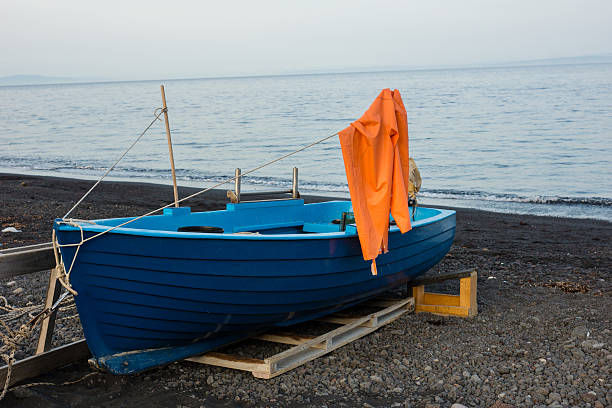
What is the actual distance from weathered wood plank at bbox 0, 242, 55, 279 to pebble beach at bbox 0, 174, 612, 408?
2.58 ft

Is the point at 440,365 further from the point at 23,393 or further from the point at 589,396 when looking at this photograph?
the point at 23,393

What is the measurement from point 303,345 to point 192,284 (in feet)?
3.83

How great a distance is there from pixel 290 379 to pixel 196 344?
84 cm

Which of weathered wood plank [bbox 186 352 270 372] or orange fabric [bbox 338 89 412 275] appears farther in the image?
orange fabric [bbox 338 89 412 275]

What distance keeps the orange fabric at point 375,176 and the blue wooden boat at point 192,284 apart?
0.25 meters

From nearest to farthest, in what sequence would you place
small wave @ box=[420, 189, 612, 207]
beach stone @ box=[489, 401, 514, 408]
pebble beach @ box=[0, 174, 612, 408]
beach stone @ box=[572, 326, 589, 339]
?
1. beach stone @ box=[489, 401, 514, 408]
2. pebble beach @ box=[0, 174, 612, 408]
3. beach stone @ box=[572, 326, 589, 339]
4. small wave @ box=[420, 189, 612, 207]

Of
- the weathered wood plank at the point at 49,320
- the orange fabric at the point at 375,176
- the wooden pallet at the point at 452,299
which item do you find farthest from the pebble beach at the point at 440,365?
the orange fabric at the point at 375,176

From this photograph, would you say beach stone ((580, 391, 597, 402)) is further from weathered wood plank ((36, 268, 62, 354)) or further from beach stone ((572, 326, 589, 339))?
weathered wood plank ((36, 268, 62, 354))

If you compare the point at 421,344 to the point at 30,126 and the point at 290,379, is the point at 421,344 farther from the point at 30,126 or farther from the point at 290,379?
the point at 30,126

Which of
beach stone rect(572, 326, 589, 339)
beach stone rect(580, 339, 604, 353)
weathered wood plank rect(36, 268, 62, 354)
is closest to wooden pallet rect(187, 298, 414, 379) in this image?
weathered wood plank rect(36, 268, 62, 354)

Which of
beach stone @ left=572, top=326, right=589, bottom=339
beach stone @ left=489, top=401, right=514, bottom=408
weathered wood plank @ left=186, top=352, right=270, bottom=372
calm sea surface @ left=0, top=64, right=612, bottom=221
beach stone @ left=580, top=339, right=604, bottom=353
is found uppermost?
weathered wood plank @ left=186, top=352, right=270, bottom=372

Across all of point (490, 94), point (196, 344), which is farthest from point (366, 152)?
point (490, 94)

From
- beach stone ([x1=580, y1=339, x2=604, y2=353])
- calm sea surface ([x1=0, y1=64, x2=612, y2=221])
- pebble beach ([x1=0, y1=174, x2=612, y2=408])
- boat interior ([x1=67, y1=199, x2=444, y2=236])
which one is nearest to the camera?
pebble beach ([x1=0, y1=174, x2=612, y2=408])

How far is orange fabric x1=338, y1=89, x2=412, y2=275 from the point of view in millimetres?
5250
